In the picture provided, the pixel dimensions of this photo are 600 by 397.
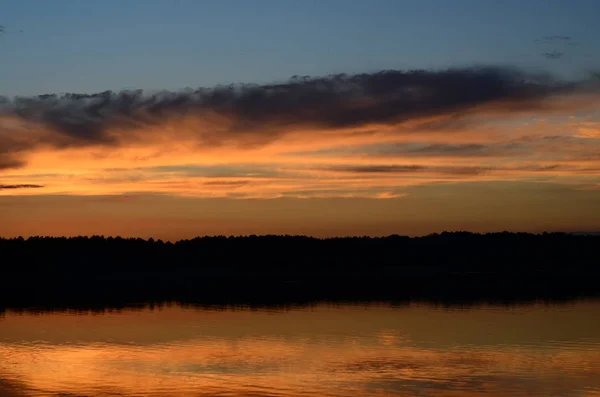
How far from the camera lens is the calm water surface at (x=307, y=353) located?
19.1 metres

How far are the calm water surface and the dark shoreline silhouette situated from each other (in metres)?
8.36

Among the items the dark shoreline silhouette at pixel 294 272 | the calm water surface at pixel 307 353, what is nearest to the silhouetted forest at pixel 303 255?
the dark shoreline silhouette at pixel 294 272

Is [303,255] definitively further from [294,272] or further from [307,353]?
[307,353]

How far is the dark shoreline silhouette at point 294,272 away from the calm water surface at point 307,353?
8.36 meters

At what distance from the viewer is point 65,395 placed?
18.5 meters

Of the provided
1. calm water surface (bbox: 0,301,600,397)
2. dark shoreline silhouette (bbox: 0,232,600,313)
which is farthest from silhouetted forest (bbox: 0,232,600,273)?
calm water surface (bbox: 0,301,600,397)

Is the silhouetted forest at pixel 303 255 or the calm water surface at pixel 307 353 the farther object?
the silhouetted forest at pixel 303 255

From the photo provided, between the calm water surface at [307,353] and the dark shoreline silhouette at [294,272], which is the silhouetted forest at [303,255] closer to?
the dark shoreline silhouette at [294,272]

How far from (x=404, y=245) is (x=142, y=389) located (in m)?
85.1

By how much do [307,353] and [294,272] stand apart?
60.0m

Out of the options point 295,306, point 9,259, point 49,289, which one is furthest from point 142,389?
point 9,259

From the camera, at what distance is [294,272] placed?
276 feet

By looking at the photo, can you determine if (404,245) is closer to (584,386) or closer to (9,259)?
(9,259)

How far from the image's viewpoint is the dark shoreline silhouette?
47250 mm
